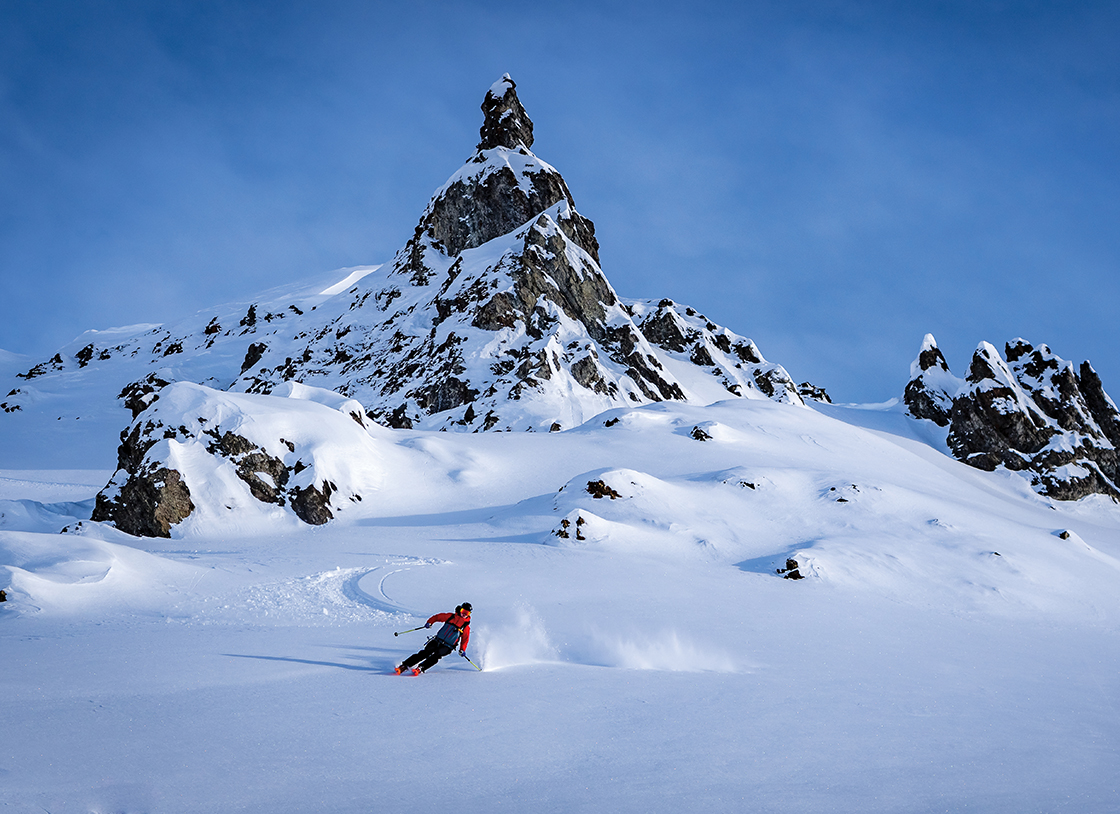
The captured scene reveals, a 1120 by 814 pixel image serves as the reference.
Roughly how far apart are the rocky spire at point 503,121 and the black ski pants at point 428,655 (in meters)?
97.6

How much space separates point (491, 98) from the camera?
101m

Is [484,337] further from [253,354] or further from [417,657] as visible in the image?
[417,657]

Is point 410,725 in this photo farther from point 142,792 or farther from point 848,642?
point 848,642

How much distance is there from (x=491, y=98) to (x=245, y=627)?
10161cm

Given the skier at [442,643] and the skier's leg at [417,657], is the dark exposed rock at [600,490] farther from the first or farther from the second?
the skier's leg at [417,657]

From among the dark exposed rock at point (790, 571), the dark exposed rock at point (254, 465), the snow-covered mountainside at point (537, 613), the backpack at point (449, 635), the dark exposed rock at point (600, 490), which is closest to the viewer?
the snow-covered mountainside at point (537, 613)

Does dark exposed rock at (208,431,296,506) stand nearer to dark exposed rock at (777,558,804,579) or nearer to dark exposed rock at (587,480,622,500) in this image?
dark exposed rock at (587,480,622,500)

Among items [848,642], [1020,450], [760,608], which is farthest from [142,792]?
[1020,450]

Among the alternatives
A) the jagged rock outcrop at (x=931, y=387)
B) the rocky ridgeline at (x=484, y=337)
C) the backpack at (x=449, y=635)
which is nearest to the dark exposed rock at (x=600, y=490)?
the backpack at (x=449, y=635)

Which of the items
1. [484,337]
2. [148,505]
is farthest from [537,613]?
[484,337]

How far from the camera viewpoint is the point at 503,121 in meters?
99.9

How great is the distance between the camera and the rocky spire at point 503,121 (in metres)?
99.9

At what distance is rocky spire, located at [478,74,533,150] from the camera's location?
328ft

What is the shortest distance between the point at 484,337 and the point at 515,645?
56.2m
